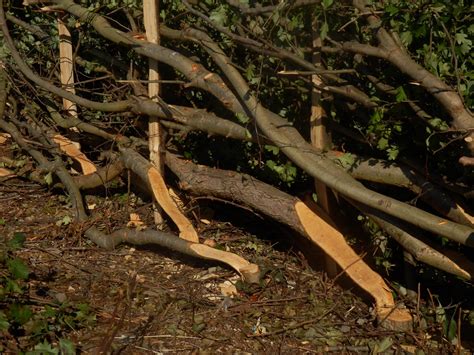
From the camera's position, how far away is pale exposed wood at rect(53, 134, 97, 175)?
7.10m

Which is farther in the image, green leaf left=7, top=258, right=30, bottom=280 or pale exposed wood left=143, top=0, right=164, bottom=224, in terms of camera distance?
pale exposed wood left=143, top=0, right=164, bottom=224

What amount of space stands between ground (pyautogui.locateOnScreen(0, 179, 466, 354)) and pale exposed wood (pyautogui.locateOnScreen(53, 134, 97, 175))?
613mm

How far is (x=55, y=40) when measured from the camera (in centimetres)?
761

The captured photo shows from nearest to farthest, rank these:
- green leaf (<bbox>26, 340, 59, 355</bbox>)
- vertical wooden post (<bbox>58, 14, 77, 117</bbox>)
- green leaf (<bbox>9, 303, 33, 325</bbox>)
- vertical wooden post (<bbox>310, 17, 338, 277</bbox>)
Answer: green leaf (<bbox>26, 340, 59, 355</bbox>)
green leaf (<bbox>9, 303, 33, 325</bbox>)
vertical wooden post (<bbox>310, 17, 338, 277</bbox>)
vertical wooden post (<bbox>58, 14, 77, 117</bbox>)

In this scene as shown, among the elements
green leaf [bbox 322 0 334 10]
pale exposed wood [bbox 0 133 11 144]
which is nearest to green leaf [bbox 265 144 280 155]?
green leaf [bbox 322 0 334 10]

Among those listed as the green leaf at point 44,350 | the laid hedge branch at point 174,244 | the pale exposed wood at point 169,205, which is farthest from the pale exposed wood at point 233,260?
the green leaf at point 44,350

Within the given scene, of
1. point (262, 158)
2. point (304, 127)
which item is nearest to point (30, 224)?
point (262, 158)

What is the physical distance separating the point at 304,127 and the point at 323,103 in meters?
0.43

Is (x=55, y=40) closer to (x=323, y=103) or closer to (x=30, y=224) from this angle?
(x=30, y=224)

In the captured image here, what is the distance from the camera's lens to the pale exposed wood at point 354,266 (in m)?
4.92

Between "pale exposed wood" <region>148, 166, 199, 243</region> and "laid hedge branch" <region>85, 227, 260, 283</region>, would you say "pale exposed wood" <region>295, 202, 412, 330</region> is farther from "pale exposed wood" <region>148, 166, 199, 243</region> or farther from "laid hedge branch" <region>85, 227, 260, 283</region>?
"pale exposed wood" <region>148, 166, 199, 243</region>

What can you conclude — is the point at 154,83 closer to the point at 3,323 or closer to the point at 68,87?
the point at 68,87

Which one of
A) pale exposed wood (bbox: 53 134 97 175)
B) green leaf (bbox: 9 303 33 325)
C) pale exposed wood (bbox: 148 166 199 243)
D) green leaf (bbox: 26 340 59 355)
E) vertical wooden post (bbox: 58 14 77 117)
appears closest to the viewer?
green leaf (bbox: 26 340 59 355)

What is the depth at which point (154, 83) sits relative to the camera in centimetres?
620
